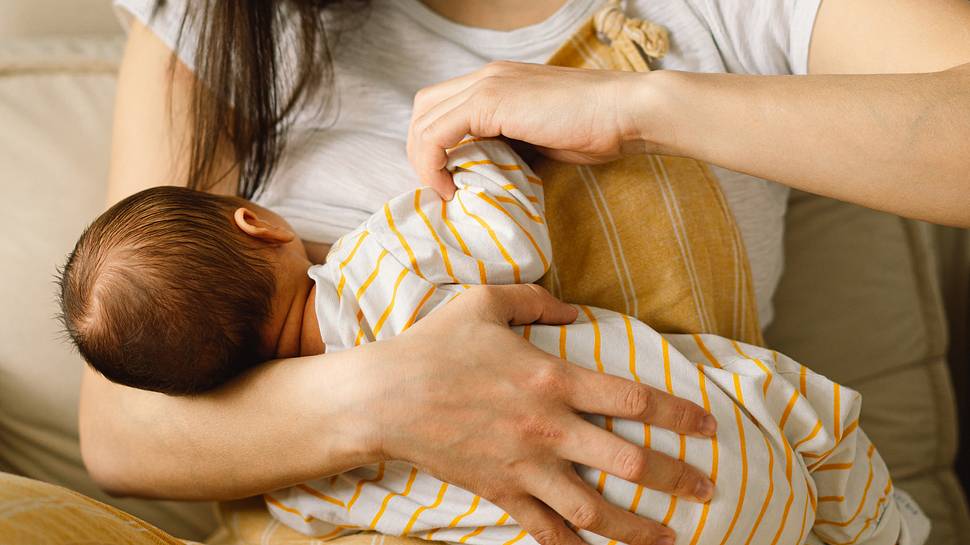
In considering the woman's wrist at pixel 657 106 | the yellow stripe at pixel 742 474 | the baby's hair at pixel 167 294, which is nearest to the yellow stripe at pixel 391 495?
the baby's hair at pixel 167 294

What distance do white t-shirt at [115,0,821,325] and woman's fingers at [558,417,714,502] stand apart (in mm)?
406

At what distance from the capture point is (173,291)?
0.80 m

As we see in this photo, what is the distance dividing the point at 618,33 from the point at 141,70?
0.65 m

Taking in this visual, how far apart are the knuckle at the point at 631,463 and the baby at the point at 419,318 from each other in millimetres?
33

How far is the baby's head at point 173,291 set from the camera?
2.63ft

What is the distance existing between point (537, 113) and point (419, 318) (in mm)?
248

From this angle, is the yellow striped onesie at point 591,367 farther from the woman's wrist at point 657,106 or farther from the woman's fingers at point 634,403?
the woman's wrist at point 657,106

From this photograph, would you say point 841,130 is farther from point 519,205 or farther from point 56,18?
point 56,18

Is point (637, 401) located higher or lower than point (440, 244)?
lower

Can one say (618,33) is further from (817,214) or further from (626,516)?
(817,214)

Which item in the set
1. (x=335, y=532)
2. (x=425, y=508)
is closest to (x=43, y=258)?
(x=335, y=532)

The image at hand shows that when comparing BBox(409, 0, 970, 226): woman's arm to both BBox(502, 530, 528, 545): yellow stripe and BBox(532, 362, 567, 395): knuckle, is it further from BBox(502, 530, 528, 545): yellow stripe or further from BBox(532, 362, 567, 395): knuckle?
BBox(502, 530, 528, 545): yellow stripe

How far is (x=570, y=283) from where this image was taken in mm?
959

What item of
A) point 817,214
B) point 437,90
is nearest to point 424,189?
point 437,90
